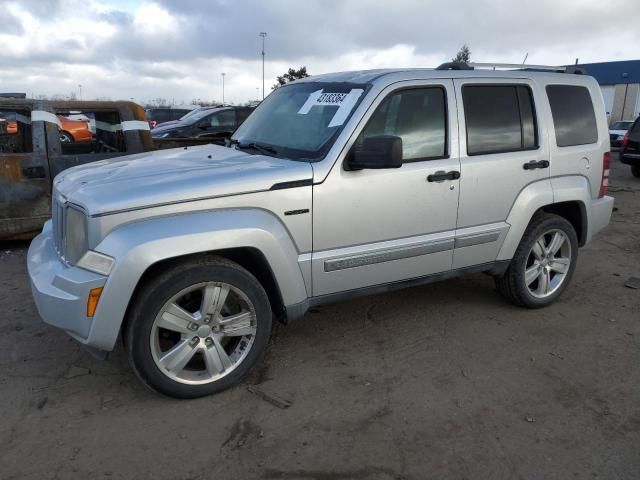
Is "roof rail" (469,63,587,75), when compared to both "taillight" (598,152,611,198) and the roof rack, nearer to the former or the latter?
the roof rack

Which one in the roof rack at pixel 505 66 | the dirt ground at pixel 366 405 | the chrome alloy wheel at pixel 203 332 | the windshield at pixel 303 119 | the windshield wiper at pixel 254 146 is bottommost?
the dirt ground at pixel 366 405

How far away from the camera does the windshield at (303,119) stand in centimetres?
356

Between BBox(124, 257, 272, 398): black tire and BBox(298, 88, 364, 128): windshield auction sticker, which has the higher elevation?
BBox(298, 88, 364, 128): windshield auction sticker

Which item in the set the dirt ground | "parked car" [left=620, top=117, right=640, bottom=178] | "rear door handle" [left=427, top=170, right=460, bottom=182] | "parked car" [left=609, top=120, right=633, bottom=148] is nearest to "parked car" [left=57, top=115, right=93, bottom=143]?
the dirt ground

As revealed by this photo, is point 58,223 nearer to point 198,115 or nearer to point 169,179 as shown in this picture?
point 169,179

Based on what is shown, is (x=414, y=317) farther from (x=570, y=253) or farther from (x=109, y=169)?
(x=109, y=169)

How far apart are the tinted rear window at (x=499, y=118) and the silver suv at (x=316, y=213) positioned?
0.01 meters

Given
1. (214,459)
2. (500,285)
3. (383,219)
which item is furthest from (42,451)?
(500,285)

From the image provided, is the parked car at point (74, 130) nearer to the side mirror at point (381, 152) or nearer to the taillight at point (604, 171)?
the side mirror at point (381, 152)

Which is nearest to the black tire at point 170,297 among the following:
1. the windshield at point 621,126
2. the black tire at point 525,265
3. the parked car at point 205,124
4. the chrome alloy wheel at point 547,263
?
the black tire at point 525,265

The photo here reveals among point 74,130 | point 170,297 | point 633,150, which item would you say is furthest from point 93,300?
point 633,150

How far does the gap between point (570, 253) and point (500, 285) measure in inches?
28.0

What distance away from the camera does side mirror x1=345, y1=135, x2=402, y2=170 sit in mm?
3236

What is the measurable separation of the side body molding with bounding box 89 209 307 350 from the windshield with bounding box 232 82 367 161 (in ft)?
2.07
